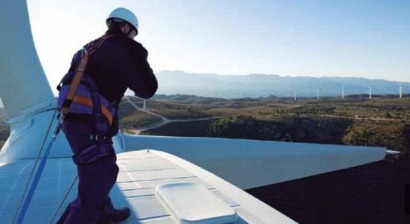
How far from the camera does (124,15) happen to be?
3955 millimetres

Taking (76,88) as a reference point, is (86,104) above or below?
below

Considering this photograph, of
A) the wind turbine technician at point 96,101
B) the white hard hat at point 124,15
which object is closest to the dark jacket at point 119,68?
the wind turbine technician at point 96,101

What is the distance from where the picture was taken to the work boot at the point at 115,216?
13.7ft

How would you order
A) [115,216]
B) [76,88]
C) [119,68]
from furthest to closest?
[115,216] → [119,68] → [76,88]

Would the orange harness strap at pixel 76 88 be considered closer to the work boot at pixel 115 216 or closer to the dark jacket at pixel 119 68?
the dark jacket at pixel 119 68

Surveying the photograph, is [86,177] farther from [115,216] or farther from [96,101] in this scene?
[115,216]

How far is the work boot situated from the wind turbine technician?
462 millimetres

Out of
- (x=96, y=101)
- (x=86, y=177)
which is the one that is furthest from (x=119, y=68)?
(x=86, y=177)

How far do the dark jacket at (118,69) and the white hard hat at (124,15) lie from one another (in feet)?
0.61

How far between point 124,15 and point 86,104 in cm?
106

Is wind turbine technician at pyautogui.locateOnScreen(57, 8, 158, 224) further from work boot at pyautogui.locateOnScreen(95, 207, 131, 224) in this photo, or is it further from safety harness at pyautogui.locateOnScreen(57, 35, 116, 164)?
work boot at pyautogui.locateOnScreen(95, 207, 131, 224)

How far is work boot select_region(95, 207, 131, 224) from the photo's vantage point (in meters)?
4.18

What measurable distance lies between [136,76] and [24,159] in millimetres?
5731

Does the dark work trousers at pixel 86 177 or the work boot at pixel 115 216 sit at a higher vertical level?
the dark work trousers at pixel 86 177
